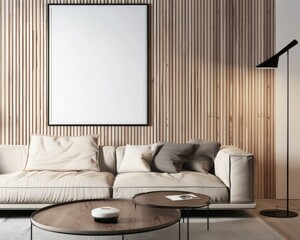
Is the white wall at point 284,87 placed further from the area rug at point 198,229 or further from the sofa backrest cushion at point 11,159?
the sofa backrest cushion at point 11,159

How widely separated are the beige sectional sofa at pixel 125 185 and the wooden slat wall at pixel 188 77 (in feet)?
3.33

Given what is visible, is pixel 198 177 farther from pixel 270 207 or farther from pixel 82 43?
pixel 82 43

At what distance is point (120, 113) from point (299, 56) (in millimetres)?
2226

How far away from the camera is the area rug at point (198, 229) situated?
375cm

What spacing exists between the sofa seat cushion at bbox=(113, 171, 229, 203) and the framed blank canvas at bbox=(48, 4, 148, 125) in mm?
1242

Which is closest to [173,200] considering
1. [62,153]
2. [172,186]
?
[172,186]

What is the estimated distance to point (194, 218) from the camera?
441cm

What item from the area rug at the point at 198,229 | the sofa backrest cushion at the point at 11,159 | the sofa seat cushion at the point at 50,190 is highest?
the sofa backrest cushion at the point at 11,159

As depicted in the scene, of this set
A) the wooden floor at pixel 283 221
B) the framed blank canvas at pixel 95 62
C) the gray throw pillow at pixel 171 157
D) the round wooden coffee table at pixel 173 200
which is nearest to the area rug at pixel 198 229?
the wooden floor at pixel 283 221

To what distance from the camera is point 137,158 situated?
493cm

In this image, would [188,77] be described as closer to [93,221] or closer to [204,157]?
[204,157]

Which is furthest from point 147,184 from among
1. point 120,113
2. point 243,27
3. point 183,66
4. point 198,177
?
point 243,27

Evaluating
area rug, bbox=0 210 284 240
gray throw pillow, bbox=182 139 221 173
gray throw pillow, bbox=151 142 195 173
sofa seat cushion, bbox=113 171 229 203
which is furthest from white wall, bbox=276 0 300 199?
sofa seat cushion, bbox=113 171 229 203

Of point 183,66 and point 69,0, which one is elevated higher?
point 69,0
